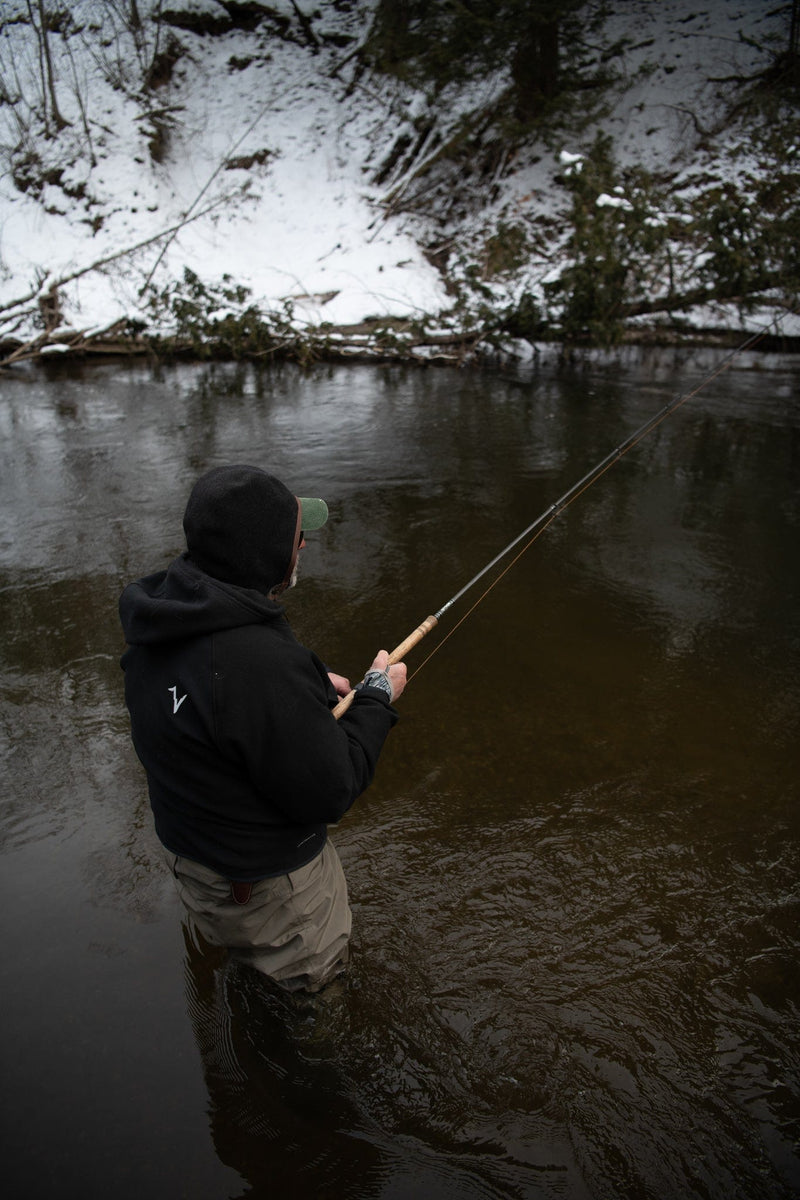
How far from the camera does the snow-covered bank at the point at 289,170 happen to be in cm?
1371

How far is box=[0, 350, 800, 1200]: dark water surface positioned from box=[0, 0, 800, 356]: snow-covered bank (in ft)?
29.4

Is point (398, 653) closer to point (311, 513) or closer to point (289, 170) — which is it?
point (311, 513)

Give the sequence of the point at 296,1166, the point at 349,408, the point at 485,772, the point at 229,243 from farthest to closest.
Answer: the point at 229,243, the point at 349,408, the point at 485,772, the point at 296,1166

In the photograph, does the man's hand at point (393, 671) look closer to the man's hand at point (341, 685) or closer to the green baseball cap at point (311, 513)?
the man's hand at point (341, 685)

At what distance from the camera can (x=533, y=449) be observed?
8.05m

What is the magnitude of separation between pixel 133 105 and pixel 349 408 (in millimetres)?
15477

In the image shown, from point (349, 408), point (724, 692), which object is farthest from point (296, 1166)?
point (349, 408)

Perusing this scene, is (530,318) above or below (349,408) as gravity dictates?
above

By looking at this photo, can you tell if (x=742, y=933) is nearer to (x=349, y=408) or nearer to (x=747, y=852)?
(x=747, y=852)

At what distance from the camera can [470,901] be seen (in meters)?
2.78

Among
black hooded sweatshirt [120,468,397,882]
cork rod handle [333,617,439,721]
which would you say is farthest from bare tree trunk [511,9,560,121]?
black hooded sweatshirt [120,468,397,882]

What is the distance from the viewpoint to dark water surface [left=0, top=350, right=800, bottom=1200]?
2014mm

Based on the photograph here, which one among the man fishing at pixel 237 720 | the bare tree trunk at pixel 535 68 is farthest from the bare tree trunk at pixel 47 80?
the man fishing at pixel 237 720

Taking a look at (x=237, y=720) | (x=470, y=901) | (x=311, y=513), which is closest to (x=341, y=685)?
(x=311, y=513)
